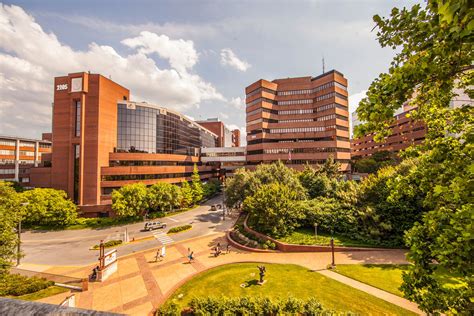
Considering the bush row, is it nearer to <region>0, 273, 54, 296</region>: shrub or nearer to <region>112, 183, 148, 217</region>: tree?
<region>0, 273, 54, 296</region>: shrub

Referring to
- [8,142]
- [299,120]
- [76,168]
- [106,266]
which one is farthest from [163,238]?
[8,142]

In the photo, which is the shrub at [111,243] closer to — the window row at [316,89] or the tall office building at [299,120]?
the tall office building at [299,120]

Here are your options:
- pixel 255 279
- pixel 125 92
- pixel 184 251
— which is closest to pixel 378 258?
pixel 255 279

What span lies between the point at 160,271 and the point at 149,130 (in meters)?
41.0

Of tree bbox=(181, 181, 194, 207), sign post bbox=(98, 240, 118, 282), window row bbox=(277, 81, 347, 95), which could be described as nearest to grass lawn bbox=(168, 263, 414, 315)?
sign post bbox=(98, 240, 118, 282)

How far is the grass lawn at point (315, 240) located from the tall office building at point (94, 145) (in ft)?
119

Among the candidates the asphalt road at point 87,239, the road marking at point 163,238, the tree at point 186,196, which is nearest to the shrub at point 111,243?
the asphalt road at point 87,239

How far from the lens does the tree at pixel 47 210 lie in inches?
1368

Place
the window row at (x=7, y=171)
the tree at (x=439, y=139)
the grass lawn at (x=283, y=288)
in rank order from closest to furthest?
the tree at (x=439, y=139), the grass lawn at (x=283, y=288), the window row at (x=7, y=171)

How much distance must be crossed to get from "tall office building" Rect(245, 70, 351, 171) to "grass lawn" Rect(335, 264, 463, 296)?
39773 millimetres

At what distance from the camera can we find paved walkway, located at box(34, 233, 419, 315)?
14.9m

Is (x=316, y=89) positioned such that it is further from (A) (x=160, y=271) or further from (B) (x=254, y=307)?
(B) (x=254, y=307)

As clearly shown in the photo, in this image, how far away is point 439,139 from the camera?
566cm

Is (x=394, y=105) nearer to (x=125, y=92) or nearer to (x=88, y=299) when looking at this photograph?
(x=88, y=299)
